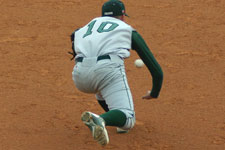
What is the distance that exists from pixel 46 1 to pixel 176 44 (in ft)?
12.6

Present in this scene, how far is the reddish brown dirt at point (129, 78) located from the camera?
22.9ft

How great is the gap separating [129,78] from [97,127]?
3.69 metres

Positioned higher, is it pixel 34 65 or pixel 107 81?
pixel 107 81

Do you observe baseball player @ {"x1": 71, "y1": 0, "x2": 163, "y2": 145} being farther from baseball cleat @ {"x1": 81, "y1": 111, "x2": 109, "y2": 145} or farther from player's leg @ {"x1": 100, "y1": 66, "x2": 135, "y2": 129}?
baseball cleat @ {"x1": 81, "y1": 111, "x2": 109, "y2": 145}

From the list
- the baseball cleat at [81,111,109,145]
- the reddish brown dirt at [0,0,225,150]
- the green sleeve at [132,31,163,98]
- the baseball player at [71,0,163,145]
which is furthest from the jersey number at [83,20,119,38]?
the reddish brown dirt at [0,0,225,150]

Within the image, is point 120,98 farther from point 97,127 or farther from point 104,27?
point 104,27

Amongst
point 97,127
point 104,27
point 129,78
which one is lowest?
point 129,78

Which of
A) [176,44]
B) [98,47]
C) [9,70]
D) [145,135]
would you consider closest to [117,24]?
[98,47]

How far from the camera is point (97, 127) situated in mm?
A: 5375

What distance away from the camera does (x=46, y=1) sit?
1265 cm

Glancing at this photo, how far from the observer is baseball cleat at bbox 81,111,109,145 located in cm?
538

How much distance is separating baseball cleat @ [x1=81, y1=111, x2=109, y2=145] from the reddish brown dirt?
1.25m

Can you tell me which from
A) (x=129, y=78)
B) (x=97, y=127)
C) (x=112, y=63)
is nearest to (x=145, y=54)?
(x=112, y=63)

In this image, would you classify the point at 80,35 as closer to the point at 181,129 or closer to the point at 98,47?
the point at 98,47
